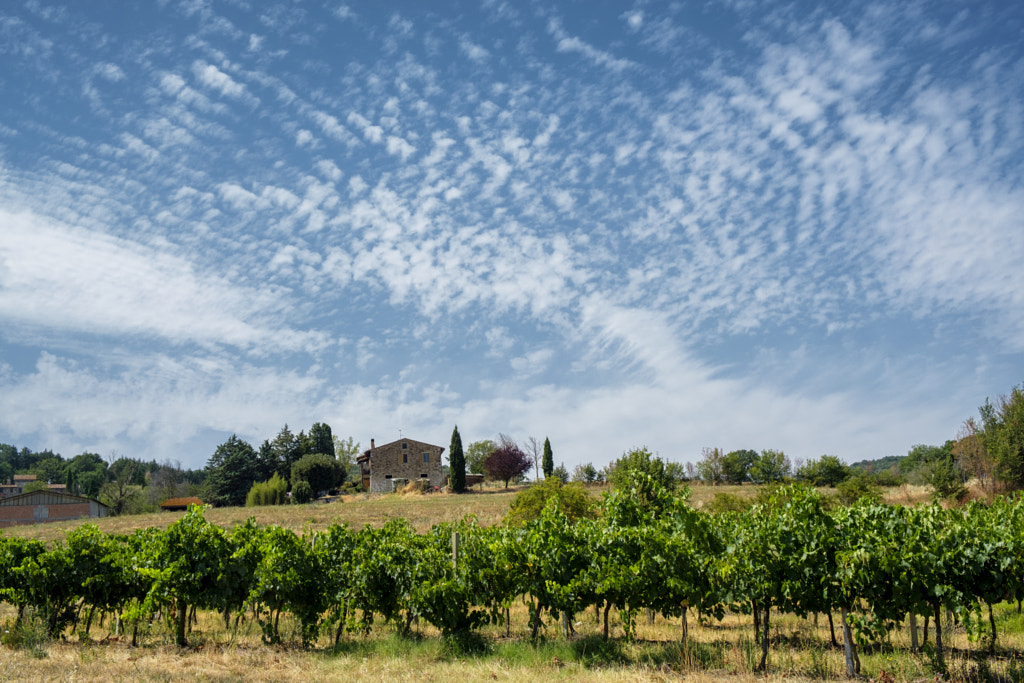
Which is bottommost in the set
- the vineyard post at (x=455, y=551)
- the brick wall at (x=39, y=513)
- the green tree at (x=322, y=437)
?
the brick wall at (x=39, y=513)

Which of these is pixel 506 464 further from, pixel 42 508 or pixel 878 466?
pixel 878 466

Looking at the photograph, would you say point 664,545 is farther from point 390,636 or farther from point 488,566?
point 390,636

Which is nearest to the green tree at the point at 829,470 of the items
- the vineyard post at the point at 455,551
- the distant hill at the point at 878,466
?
the distant hill at the point at 878,466

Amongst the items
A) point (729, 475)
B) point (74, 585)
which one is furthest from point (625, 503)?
point (729, 475)

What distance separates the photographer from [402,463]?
226 feet

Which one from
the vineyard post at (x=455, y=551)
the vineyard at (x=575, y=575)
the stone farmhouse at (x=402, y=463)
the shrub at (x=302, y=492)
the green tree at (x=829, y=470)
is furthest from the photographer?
the stone farmhouse at (x=402, y=463)

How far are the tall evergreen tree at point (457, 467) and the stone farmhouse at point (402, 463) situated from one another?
8.72 m

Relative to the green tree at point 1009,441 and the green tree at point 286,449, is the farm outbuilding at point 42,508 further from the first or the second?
the green tree at point 1009,441

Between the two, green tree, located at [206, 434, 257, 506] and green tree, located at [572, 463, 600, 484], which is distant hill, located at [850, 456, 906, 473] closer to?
green tree, located at [572, 463, 600, 484]

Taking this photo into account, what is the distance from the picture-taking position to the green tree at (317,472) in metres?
64.0

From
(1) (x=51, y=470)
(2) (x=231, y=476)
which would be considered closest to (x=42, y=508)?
(2) (x=231, y=476)

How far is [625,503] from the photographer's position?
11484mm

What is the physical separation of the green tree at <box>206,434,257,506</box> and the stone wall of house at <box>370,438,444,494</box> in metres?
13.3

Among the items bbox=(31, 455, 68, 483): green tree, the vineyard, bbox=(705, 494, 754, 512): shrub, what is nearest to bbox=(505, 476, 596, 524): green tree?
bbox=(705, 494, 754, 512): shrub
